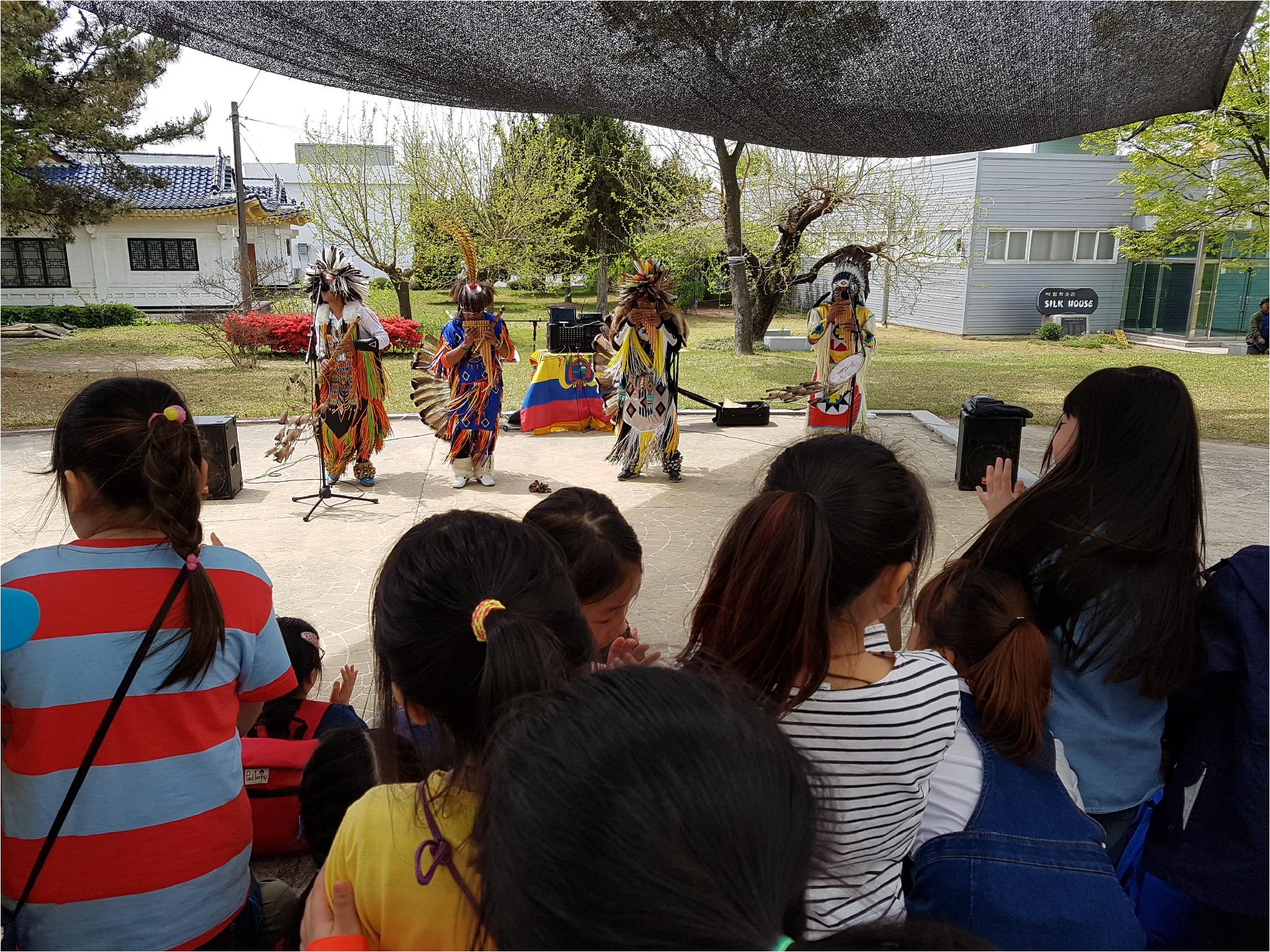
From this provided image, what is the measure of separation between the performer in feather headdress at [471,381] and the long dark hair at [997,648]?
514 centimetres

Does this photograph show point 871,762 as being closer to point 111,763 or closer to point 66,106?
point 111,763

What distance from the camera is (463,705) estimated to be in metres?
1.12

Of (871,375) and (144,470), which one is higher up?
(144,470)

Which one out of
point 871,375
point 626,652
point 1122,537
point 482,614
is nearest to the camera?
point 482,614

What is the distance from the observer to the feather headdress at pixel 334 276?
595 centimetres

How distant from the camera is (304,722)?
2240 mm

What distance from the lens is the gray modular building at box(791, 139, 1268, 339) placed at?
62.4ft

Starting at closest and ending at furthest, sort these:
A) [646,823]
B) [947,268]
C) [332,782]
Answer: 1. [646,823]
2. [332,782]
3. [947,268]

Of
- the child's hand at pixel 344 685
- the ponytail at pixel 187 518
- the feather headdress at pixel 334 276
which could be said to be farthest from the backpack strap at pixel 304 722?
the feather headdress at pixel 334 276

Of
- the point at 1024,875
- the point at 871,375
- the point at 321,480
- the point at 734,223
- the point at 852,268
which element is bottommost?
the point at 321,480

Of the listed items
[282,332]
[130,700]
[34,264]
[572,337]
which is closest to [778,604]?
[130,700]

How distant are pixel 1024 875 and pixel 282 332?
566 inches

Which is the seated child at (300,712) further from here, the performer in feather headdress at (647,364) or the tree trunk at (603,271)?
the tree trunk at (603,271)

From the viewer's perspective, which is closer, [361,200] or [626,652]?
[626,652]
